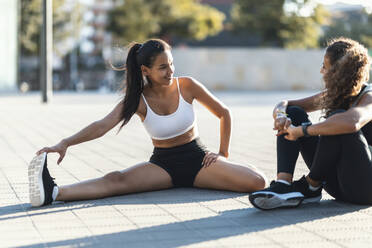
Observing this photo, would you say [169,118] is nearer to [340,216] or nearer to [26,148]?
[340,216]

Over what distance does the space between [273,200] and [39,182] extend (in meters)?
1.71

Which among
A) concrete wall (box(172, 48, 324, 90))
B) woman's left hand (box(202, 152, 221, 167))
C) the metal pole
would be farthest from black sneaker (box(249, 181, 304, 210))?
concrete wall (box(172, 48, 324, 90))

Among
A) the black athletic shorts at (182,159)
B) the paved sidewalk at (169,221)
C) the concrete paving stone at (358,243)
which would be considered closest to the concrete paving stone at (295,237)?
the paved sidewalk at (169,221)

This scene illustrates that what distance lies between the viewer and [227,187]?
540 centimetres

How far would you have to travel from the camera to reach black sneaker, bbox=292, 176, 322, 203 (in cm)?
469

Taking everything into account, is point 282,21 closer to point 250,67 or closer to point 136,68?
point 250,67

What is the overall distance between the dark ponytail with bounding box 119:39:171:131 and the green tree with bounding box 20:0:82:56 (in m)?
42.6

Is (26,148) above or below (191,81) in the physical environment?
below

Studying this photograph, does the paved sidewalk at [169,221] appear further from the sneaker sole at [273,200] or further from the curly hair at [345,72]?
the curly hair at [345,72]

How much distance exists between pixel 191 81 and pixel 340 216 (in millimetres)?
1732

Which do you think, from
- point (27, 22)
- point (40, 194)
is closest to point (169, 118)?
point (40, 194)

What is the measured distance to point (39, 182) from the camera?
4.68 m

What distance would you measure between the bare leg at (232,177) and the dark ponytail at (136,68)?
827mm

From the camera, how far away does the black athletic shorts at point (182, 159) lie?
5.32 metres
